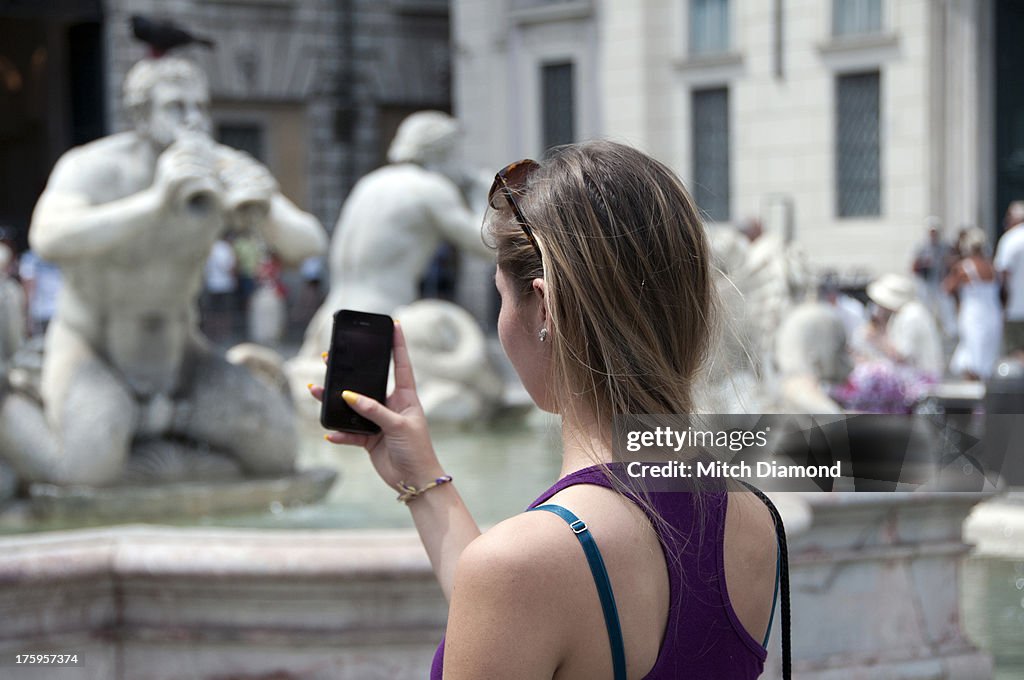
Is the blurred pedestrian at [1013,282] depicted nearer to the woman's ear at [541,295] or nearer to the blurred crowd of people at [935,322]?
the blurred crowd of people at [935,322]

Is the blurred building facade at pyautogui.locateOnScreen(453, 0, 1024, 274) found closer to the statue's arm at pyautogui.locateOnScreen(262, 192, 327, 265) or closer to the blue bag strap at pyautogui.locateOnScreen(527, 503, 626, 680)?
the statue's arm at pyautogui.locateOnScreen(262, 192, 327, 265)

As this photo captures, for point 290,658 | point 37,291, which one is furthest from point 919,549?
point 37,291

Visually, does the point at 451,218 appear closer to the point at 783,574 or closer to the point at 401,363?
the point at 401,363

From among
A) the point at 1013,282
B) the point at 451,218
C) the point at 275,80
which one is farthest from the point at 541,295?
the point at 275,80

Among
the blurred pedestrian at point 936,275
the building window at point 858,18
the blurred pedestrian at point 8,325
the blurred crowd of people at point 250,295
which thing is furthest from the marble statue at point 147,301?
the building window at point 858,18

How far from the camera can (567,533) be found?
49.8 inches

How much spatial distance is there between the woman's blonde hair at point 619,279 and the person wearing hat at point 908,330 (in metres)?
6.80

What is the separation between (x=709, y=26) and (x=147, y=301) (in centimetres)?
1561

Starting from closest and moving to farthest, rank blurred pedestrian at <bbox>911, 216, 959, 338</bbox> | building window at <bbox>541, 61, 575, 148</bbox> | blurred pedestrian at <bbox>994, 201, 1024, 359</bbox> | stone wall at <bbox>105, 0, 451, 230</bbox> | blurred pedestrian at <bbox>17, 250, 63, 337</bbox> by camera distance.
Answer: blurred pedestrian at <bbox>994, 201, 1024, 359</bbox> → blurred pedestrian at <bbox>911, 216, 959, 338</bbox> → blurred pedestrian at <bbox>17, 250, 63, 337</bbox> → building window at <bbox>541, 61, 575, 148</bbox> → stone wall at <bbox>105, 0, 451, 230</bbox>

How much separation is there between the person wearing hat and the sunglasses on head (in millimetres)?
6753

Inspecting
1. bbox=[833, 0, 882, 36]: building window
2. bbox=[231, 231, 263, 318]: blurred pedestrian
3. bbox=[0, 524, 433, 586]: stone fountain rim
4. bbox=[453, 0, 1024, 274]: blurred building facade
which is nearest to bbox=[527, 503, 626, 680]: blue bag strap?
bbox=[0, 524, 433, 586]: stone fountain rim

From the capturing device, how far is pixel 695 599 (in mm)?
1353

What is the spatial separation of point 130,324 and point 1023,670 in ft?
9.45

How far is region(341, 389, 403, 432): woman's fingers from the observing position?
1.73 m
